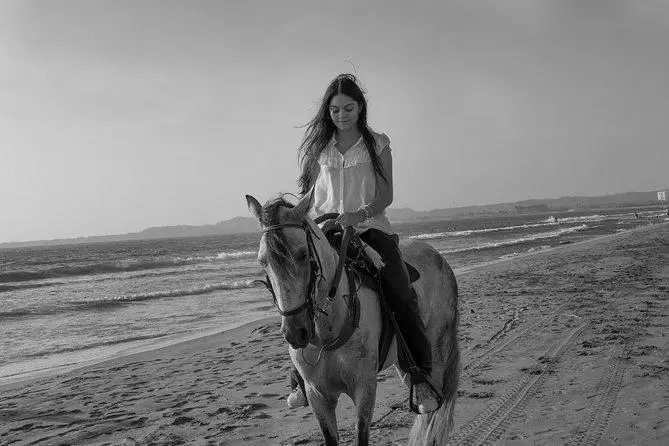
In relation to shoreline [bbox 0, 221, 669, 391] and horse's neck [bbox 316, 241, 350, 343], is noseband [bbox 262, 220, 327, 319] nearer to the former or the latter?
horse's neck [bbox 316, 241, 350, 343]

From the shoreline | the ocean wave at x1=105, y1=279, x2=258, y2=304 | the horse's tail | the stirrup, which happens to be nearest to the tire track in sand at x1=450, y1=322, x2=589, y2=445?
the horse's tail

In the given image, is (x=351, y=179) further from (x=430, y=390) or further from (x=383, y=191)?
(x=430, y=390)

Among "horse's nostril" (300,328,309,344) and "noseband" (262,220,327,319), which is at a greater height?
"noseband" (262,220,327,319)

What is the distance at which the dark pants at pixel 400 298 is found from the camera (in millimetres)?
3113

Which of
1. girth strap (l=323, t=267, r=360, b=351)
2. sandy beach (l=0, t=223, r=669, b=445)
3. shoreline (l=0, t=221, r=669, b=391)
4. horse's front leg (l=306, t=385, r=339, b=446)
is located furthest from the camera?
shoreline (l=0, t=221, r=669, b=391)

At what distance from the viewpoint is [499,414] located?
184 inches

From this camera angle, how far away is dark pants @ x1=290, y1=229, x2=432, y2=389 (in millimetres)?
3113

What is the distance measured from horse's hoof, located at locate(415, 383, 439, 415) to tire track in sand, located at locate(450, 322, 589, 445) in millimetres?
1130

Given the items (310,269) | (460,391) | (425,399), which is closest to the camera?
(310,269)

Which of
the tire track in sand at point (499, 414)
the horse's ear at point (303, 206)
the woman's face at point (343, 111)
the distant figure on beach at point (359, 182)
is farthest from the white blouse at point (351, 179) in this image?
the tire track in sand at point (499, 414)

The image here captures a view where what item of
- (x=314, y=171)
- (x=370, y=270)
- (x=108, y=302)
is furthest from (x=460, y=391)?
(x=108, y=302)

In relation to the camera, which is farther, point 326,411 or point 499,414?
point 499,414

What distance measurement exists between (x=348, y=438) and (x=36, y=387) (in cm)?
546

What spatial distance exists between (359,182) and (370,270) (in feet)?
1.76
